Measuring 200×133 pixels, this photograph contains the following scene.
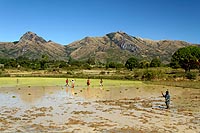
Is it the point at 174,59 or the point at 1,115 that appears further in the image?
the point at 174,59

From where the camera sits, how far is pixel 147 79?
7638 centimetres

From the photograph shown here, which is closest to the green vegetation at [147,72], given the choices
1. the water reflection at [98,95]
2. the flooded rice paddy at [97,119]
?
the water reflection at [98,95]

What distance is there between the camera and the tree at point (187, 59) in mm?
100000

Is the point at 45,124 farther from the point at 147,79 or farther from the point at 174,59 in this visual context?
the point at 174,59

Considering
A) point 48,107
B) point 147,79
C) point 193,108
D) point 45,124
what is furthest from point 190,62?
point 45,124

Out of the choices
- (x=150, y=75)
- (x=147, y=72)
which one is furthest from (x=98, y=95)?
(x=147, y=72)

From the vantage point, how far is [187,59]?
102 m

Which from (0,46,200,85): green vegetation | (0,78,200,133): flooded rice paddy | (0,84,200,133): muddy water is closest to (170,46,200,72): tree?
(0,46,200,85): green vegetation

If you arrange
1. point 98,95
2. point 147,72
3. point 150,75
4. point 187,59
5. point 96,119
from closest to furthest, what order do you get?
1. point 96,119
2. point 98,95
3. point 150,75
4. point 147,72
5. point 187,59

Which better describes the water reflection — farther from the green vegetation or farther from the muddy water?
the green vegetation

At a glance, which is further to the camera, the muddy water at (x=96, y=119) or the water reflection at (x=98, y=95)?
the water reflection at (x=98, y=95)

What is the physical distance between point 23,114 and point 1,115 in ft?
5.86

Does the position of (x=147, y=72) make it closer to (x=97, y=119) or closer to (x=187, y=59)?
(x=187, y=59)

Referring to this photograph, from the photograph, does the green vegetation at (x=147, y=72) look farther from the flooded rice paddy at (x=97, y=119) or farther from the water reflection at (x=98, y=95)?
the flooded rice paddy at (x=97, y=119)
